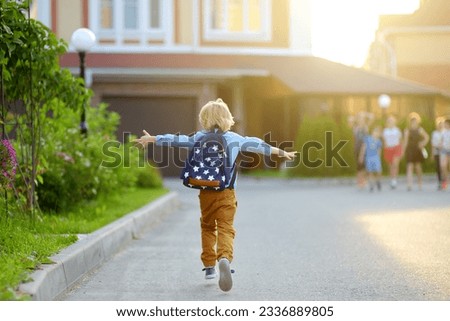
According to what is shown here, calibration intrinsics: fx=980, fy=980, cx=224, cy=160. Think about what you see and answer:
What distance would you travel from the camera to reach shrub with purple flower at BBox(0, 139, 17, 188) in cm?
827

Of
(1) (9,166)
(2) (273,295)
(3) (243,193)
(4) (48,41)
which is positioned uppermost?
(4) (48,41)

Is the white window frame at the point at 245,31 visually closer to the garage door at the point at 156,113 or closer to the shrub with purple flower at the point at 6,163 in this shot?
the garage door at the point at 156,113

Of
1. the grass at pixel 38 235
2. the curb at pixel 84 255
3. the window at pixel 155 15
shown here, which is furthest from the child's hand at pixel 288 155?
the window at pixel 155 15

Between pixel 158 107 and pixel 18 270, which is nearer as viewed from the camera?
pixel 18 270

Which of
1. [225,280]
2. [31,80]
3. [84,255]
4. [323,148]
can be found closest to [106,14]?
[323,148]

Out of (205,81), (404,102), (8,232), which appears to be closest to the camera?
(8,232)

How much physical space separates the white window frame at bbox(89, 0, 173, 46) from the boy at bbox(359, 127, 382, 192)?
30.3ft

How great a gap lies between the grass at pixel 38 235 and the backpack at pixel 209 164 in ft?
3.77

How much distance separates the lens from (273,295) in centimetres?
650

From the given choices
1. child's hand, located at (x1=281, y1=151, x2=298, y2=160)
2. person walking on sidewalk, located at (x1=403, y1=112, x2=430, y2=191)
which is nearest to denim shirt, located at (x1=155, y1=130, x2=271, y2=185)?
child's hand, located at (x1=281, y1=151, x2=298, y2=160)

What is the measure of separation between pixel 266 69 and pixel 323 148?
10.2ft
